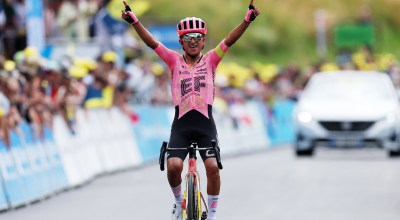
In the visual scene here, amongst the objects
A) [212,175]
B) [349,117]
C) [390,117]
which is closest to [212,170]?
[212,175]

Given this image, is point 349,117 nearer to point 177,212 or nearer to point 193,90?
point 193,90

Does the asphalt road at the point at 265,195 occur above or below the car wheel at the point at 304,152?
below

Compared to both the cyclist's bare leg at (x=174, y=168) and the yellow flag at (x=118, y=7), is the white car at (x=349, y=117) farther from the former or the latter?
the cyclist's bare leg at (x=174, y=168)

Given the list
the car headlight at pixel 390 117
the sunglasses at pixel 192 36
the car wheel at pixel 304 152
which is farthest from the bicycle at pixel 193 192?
the car wheel at pixel 304 152

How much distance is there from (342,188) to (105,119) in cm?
569

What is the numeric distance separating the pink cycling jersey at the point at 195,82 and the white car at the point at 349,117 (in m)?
11.2

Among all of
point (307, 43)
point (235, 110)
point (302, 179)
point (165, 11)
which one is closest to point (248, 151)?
point (235, 110)

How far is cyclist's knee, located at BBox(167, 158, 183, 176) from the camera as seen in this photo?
8.88m

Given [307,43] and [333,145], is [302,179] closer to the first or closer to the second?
[333,145]

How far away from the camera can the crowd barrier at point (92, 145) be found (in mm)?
12977

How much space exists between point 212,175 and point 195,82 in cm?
93

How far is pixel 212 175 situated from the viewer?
29.5 ft

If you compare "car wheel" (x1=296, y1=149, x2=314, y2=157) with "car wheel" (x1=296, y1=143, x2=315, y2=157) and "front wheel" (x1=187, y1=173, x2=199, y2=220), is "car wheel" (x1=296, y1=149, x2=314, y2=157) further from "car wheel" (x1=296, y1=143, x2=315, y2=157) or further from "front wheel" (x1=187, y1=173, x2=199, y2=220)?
"front wheel" (x1=187, y1=173, x2=199, y2=220)

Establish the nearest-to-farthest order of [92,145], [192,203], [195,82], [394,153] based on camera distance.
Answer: [192,203] → [195,82] → [92,145] → [394,153]
